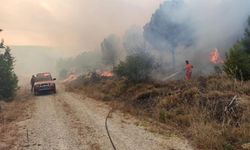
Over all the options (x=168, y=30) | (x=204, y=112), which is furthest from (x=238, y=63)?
(x=168, y=30)

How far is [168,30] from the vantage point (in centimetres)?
5934

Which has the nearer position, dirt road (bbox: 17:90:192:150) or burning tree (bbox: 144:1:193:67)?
dirt road (bbox: 17:90:192:150)

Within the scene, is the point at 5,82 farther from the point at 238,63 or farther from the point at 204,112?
the point at 204,112

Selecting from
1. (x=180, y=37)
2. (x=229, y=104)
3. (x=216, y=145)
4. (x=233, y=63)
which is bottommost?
(x=216, y=145)

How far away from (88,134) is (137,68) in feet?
42.8

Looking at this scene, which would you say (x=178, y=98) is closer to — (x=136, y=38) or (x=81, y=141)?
(x=81, y=141)

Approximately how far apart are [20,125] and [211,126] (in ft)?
28.5

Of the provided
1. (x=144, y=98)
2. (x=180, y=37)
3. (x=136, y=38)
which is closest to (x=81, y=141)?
(x=144, y=98)

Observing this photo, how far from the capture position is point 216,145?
917 centimetres

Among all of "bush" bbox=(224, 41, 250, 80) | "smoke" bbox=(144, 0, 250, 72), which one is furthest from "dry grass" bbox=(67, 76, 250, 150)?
"smoke" bbox=(144, 0, 250, 72)

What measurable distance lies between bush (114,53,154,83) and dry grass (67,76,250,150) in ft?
13.6

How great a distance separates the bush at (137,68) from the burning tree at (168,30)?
31802 mm

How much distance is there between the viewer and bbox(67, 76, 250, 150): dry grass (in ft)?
31.7

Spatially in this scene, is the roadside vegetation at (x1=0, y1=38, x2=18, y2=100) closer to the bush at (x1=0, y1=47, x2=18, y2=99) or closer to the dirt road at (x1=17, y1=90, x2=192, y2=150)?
the bush at (x1=0, y1=47, x2=18, y2=99)
